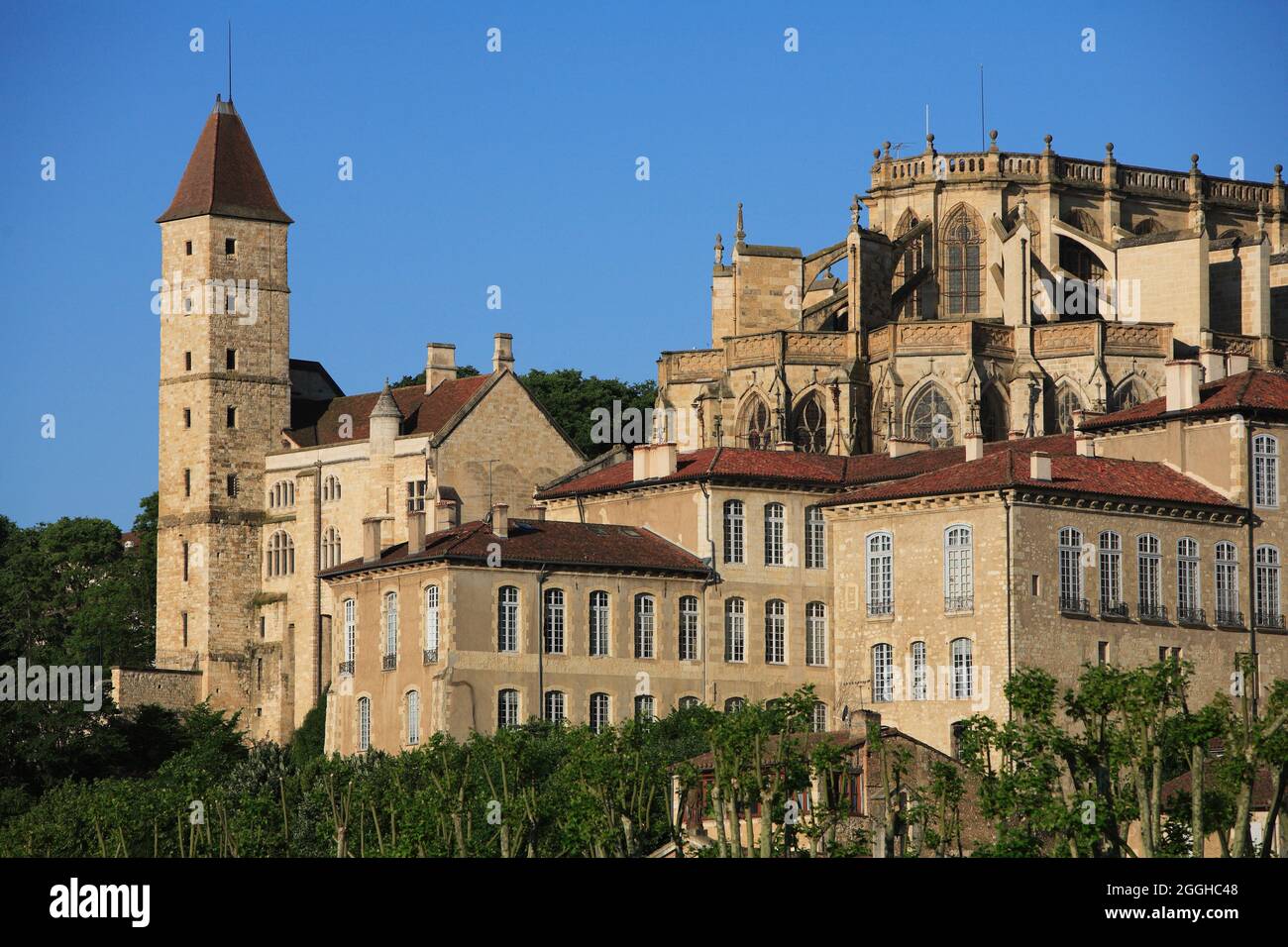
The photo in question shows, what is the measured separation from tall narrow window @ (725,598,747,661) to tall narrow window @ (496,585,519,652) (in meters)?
5.74

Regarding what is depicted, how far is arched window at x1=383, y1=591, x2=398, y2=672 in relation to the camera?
74500 millimetres

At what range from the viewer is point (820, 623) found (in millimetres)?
76000

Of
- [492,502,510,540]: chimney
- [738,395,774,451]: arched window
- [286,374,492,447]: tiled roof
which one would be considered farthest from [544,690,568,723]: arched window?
[286,374,492,447]: tiled roof

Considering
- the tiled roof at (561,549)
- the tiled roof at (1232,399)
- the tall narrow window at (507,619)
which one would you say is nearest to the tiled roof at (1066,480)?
the tiled roof at (1232,399)

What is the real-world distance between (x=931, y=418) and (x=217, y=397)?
30.2 meters

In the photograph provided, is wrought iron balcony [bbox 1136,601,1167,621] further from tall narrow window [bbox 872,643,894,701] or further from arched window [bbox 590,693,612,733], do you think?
arched window [bbox 590,693,612,733]

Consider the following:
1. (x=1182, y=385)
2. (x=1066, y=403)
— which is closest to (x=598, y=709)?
(x=1182, y=385)

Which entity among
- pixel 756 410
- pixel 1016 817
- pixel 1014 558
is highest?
pixel 756 410

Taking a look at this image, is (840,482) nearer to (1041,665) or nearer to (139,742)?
(1041,665)

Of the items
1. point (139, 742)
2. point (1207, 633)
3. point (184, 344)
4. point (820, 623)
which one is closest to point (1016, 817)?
point (1207, 633)

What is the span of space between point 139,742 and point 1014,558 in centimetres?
3680

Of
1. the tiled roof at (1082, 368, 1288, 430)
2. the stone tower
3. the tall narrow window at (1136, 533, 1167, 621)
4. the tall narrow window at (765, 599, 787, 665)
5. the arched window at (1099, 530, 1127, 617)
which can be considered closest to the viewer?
the arched window at (1099, 530, 1127, 617)

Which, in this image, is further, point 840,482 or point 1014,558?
point 840,482

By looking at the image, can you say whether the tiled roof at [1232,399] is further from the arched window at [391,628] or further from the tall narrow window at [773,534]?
the arched window at [391,628]
